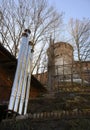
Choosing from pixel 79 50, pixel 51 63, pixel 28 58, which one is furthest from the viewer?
pixel 79 50

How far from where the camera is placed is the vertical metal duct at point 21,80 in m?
3.75

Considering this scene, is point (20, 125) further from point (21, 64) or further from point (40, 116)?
point (21, 64)

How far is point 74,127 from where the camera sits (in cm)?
290

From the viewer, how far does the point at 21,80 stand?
4121 mm

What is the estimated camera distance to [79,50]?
1177cm

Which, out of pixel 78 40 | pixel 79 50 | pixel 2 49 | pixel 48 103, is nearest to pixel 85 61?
pixel 79 50

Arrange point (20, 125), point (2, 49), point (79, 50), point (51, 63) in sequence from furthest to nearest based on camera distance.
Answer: point (79, 50)
point (51, 63)
point (2, 49)
point (20, 125)

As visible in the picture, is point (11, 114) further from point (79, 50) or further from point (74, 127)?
point (79, 50)

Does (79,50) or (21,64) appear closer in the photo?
(21,64)

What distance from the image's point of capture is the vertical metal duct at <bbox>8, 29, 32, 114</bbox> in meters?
3.75

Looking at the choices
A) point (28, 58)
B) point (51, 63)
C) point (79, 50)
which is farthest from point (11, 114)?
point (79, 50)

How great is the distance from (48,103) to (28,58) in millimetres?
1368

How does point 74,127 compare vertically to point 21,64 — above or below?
below

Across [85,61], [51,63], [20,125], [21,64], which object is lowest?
[20,125]
